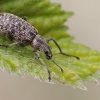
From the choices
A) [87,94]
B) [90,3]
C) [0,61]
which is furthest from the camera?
[90,3]

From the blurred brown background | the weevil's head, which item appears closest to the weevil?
the weevil's head

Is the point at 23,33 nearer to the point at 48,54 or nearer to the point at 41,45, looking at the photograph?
the point at 41,45

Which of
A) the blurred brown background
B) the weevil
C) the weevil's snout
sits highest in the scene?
the weevil

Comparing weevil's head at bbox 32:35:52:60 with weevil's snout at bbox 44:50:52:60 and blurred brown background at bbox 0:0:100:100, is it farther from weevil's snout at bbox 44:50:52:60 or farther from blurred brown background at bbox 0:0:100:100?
blurred brown background at bbox 0:0:100:100

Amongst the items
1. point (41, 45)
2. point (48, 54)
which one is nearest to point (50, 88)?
point (41, 45)

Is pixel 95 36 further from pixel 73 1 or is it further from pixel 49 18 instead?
pixel 49 18

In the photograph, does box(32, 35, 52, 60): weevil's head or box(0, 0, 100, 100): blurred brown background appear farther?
box(0, 0, 100, 100): blurred brown background

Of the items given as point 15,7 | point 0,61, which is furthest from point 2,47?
point 15,7
